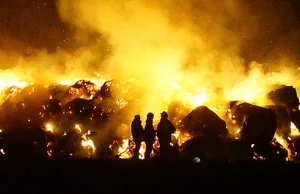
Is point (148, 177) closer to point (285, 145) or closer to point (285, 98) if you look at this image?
point (285, 145)

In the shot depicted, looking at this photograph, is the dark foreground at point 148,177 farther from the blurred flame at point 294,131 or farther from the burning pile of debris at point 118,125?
the blurred flame at point 294,131

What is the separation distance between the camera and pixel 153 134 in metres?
11.2

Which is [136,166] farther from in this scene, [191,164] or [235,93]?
[235,93]

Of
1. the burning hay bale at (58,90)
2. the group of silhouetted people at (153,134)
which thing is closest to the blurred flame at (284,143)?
the group of silhouetted people at (153,134)

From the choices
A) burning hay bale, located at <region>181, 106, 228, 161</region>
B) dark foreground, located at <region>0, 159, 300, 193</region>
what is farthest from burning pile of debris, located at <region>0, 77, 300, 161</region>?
dark foreground, located at <region>0, 159, 300, 193</region>

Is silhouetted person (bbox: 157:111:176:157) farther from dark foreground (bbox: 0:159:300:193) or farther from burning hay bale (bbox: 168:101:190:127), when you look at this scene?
burning hay bale (bbox: 168:101:190:127)

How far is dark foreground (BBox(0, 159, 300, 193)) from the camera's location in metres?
8.70

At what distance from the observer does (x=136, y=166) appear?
9.35m

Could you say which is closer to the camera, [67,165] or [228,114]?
[67,165]

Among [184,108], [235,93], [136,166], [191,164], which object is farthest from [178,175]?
[235,93]

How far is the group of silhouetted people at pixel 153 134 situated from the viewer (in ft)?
35.4

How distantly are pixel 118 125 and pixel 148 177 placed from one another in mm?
9003

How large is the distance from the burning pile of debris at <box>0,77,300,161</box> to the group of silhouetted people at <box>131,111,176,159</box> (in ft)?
6.69

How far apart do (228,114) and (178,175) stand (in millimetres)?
9855
